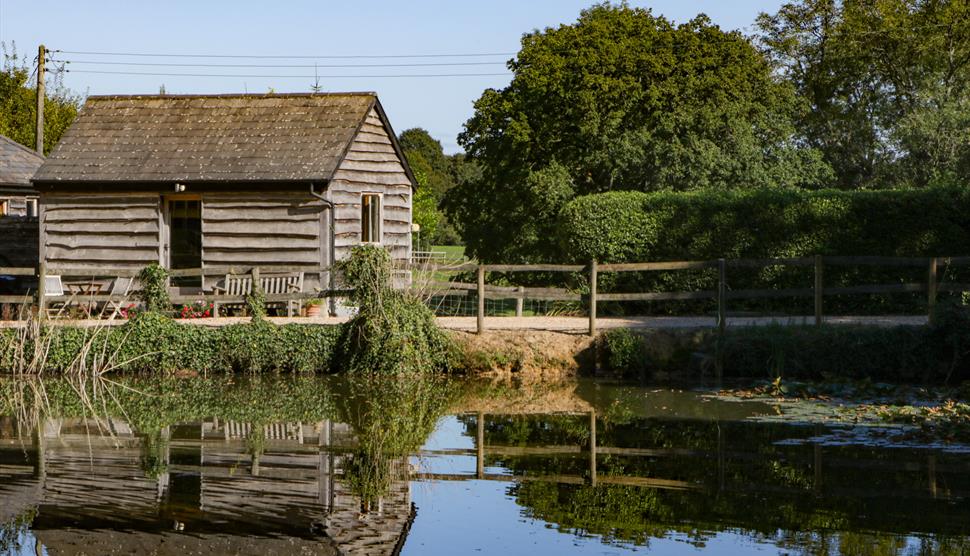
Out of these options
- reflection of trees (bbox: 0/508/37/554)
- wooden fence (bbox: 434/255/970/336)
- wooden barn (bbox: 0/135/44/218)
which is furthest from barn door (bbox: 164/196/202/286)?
reflection of trees (bbox: 0/508/37/554)

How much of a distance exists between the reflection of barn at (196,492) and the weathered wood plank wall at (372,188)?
10.2 meters

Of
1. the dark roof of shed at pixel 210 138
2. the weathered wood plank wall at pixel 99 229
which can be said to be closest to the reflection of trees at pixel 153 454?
the dark roof of shed at pixel 210 138

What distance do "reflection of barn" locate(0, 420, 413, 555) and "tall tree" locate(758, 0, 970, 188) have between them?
79.1 feet

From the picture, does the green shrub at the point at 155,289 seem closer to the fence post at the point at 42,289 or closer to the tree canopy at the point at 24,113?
the fence post at the point at 42,289

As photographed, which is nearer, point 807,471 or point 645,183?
point 807,471

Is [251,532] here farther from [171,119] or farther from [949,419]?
[171,119]

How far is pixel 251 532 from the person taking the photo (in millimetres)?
8875

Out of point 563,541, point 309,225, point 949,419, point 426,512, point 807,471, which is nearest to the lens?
point 563,541

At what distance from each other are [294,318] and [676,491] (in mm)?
12370

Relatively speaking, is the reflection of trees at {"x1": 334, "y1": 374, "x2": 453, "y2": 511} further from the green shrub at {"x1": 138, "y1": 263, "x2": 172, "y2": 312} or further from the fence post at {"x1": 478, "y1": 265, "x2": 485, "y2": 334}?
the green shrub at {"x1": 138, "y1": 263, "x2": 172, "y2": 312}

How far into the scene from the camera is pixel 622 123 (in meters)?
28.9

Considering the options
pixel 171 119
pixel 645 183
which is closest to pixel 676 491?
pixel 171 119

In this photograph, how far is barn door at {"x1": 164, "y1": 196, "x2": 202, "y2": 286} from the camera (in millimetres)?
24203

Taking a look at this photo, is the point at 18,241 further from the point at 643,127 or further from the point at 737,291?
the point at 737,291
